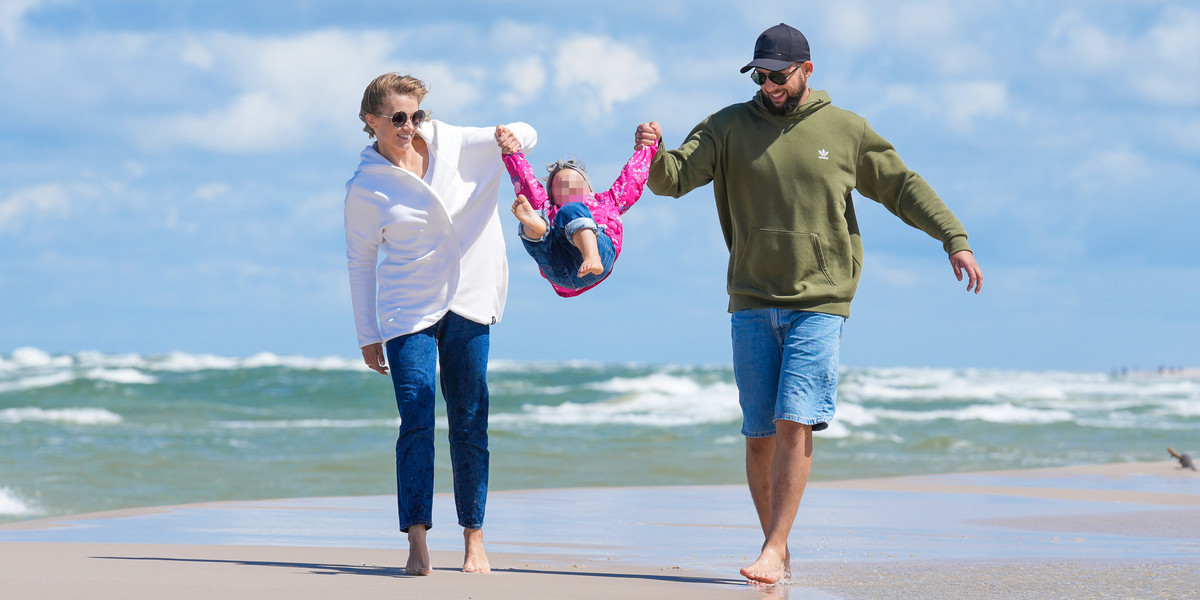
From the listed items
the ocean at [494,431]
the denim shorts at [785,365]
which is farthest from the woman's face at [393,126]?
the ocean at [494,431]

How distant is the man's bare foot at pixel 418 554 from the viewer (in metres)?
4.01

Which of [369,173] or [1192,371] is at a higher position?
[1192,371]

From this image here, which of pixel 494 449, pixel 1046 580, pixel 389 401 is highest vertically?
pixel 389 401

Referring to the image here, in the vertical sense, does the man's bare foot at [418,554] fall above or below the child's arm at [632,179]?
below

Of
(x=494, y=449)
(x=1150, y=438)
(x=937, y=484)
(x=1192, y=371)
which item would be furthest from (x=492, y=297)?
(x=1192, y=371)

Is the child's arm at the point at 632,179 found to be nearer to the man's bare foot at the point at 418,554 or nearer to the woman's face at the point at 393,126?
the woman's face at the point at 393,126

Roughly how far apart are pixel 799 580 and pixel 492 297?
1501 millimetres

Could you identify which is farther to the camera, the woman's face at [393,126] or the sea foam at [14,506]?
the sea foam at [14,506]

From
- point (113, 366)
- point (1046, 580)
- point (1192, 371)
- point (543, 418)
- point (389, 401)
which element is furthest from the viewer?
point (1192, 371)

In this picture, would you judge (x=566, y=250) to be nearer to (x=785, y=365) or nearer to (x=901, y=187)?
(x=785, y=365)

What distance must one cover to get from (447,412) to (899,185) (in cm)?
185

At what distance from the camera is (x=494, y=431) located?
15555 mm

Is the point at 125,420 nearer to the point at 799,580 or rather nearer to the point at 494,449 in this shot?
the point at 494,449

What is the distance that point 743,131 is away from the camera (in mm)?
4051
